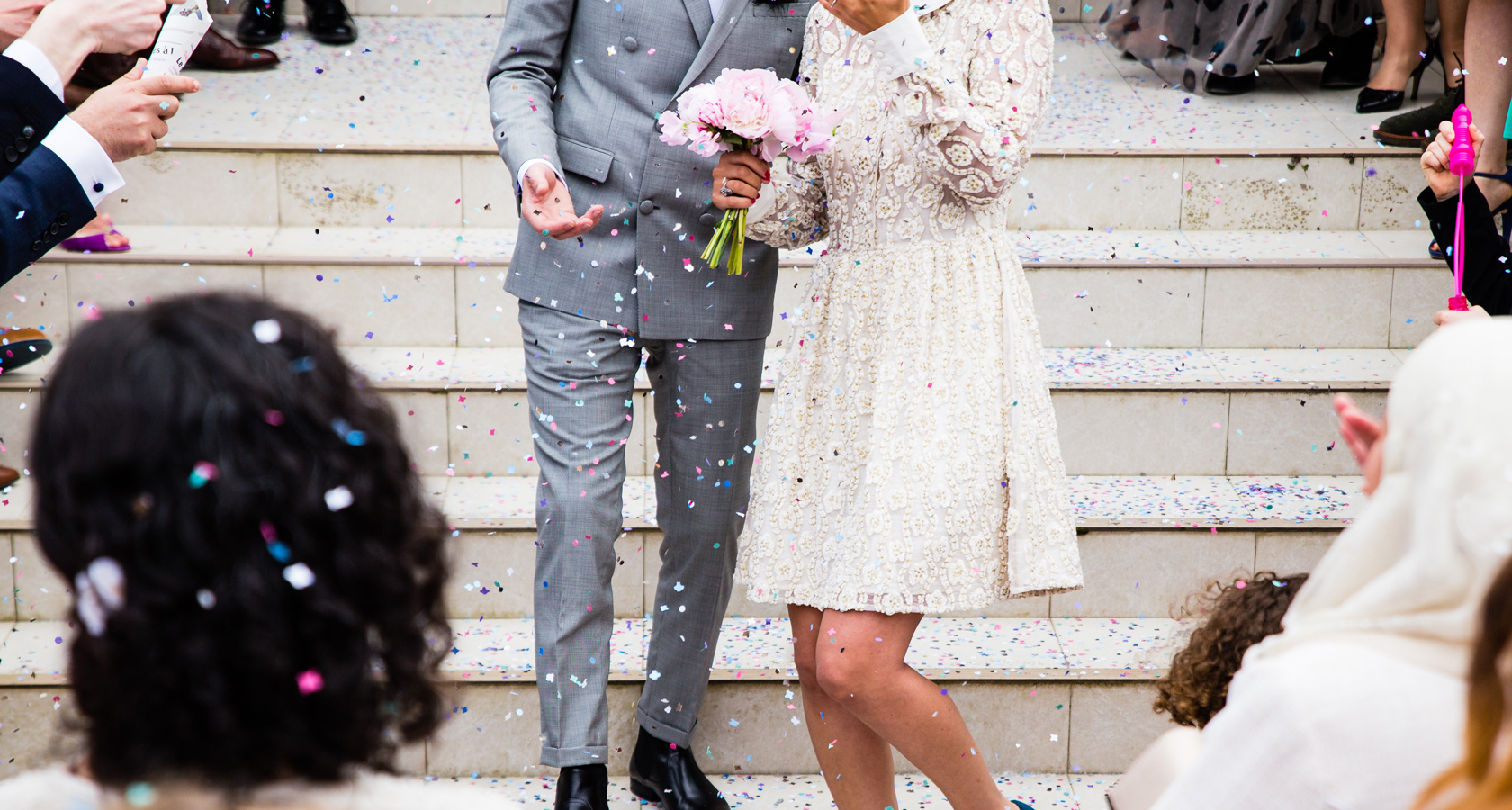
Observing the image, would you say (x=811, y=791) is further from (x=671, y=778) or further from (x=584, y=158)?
(x=584, y=158)

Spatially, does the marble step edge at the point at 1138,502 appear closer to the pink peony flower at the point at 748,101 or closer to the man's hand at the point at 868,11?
the pink peony flower at the point at 748,101

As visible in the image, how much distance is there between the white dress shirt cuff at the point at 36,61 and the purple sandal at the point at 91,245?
163 centimetres

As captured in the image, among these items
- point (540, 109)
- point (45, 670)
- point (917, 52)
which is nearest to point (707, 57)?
point (540, 109)

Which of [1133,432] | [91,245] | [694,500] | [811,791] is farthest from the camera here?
[91,245]

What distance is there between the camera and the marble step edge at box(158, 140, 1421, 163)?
139 inches

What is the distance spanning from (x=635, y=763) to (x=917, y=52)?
1.50 m

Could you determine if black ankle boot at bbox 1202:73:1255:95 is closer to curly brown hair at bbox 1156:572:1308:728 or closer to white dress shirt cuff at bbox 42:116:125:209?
curly brown hair at bbox 1156:572:1308:728

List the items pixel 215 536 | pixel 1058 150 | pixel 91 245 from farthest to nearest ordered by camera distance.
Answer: pixel 1058 150, pixel 91 245, pixel 215 536

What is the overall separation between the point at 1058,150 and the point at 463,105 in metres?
1.69

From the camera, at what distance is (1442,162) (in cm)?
209

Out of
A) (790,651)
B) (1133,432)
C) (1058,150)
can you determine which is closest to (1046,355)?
(1133,432)

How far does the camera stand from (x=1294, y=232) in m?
3.55

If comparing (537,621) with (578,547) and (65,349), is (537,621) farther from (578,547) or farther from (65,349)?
(65,349)

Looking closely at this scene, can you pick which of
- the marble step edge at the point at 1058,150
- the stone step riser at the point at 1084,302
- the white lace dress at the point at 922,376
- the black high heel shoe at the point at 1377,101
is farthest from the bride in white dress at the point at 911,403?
the black high heel shoe at the point at 1377,101
